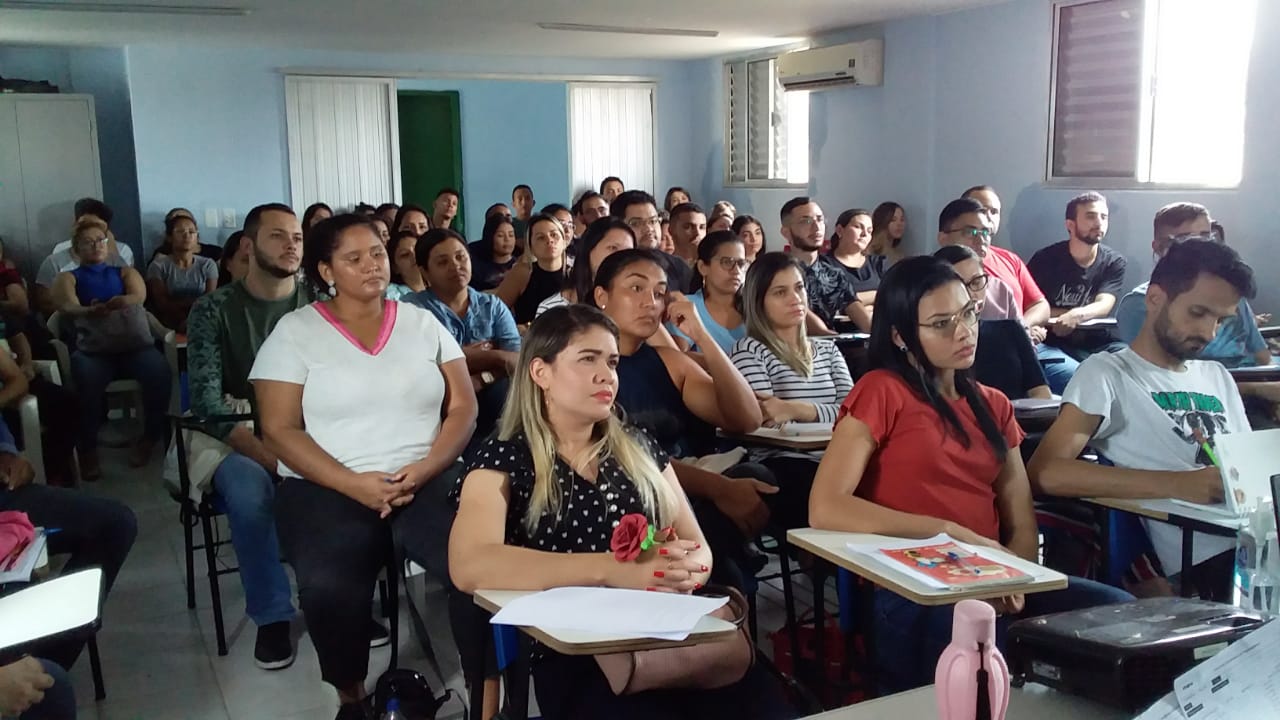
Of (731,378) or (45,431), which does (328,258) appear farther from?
(45,431)

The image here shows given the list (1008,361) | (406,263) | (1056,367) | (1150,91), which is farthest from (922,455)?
(1150,91)

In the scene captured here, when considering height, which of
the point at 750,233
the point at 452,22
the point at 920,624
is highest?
the point at 452,22

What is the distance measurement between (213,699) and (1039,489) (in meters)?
2.22

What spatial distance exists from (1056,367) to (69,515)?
408 cm

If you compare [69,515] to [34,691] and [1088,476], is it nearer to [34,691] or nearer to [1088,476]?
[34,691]

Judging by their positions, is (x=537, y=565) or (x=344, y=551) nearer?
(x=537, y=565)

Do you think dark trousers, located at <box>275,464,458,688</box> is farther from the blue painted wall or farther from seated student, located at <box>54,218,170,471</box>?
the blue painted wall

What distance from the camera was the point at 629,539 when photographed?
1830mm

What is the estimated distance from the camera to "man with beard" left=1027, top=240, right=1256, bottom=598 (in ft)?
7.91

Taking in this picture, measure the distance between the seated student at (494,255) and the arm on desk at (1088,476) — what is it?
398cm

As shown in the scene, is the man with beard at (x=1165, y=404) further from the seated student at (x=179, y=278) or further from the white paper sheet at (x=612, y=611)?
Answer: the seated student at (x=179, y=278)

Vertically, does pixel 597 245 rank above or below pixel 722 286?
above

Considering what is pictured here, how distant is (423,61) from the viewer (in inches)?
364

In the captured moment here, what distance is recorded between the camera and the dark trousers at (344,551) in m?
2.56
